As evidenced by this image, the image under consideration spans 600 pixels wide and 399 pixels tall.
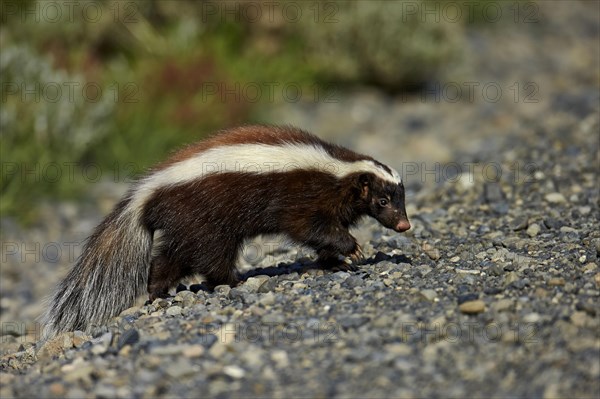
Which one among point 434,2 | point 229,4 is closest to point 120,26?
point 229,4

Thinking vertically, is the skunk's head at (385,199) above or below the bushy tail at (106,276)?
above

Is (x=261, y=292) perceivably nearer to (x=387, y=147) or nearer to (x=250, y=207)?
(x=250, y=207)

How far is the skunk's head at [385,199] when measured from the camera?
6.71 m

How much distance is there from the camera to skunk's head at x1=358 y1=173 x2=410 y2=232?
6707mm

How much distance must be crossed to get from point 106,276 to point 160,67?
6.45 meters

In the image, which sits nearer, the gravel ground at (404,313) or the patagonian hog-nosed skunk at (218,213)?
the gravel ground at (404,313)

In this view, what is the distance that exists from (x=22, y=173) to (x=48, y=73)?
1309 millimetres

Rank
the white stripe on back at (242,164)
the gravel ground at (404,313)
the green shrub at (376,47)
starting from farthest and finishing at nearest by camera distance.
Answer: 1. the green shrub at (376,47)
2. the white stripe on back at (242,164)
3. the gravel ground at (404,313)

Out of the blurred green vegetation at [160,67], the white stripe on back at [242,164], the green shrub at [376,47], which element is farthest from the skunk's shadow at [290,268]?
the green shrub at [376,47]

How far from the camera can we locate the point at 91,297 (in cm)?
647

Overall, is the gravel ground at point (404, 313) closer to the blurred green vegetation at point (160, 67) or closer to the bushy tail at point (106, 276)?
the bushy tail at point (106, 276)

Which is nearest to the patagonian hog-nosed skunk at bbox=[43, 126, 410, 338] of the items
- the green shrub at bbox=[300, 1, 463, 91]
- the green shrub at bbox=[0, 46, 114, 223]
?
the green shrub at bbox=[0, 46, 114, 223]

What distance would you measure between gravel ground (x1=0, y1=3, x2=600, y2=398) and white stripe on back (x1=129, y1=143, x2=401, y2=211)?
2.52 feet

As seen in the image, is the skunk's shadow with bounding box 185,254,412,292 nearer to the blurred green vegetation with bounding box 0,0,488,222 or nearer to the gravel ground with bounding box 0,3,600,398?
the gravel ground with bounding box 0,3,600,398
